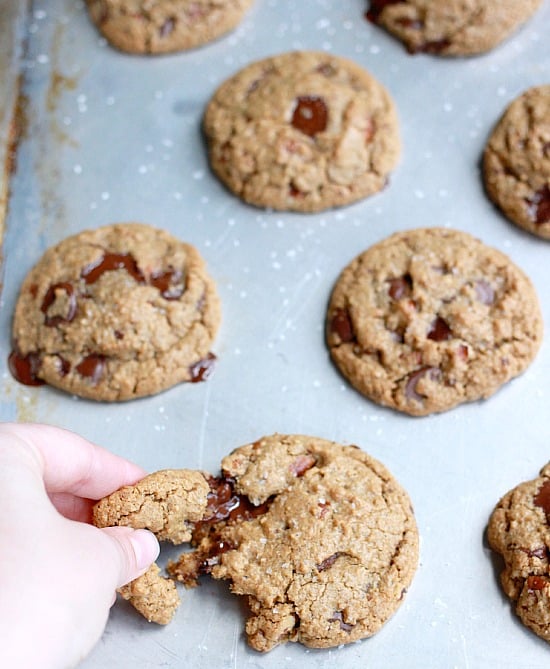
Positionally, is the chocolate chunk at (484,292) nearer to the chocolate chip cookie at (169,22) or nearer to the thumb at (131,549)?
the thumb at (131,549)

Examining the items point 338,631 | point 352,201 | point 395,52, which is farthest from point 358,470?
point 395,52

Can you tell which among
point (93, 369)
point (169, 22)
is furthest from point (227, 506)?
point (169, 22)

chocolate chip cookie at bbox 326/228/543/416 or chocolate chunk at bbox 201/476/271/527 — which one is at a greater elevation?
chocolate chip cookie at bbox 326/228/543/416

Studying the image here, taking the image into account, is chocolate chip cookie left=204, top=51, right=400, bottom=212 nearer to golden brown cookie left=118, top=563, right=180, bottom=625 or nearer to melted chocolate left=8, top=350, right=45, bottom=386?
melted chocolate left=8, top=350, right=45, bottom=386

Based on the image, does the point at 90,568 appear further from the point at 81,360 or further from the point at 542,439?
the point at 542,439

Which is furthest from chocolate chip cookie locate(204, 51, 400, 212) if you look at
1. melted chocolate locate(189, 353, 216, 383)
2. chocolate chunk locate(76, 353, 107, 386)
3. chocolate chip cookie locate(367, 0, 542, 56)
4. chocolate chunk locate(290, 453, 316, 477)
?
chocolate chunk locate(290, 453, 316, 477)

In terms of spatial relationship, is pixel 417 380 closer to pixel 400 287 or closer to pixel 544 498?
pixel 400 287
